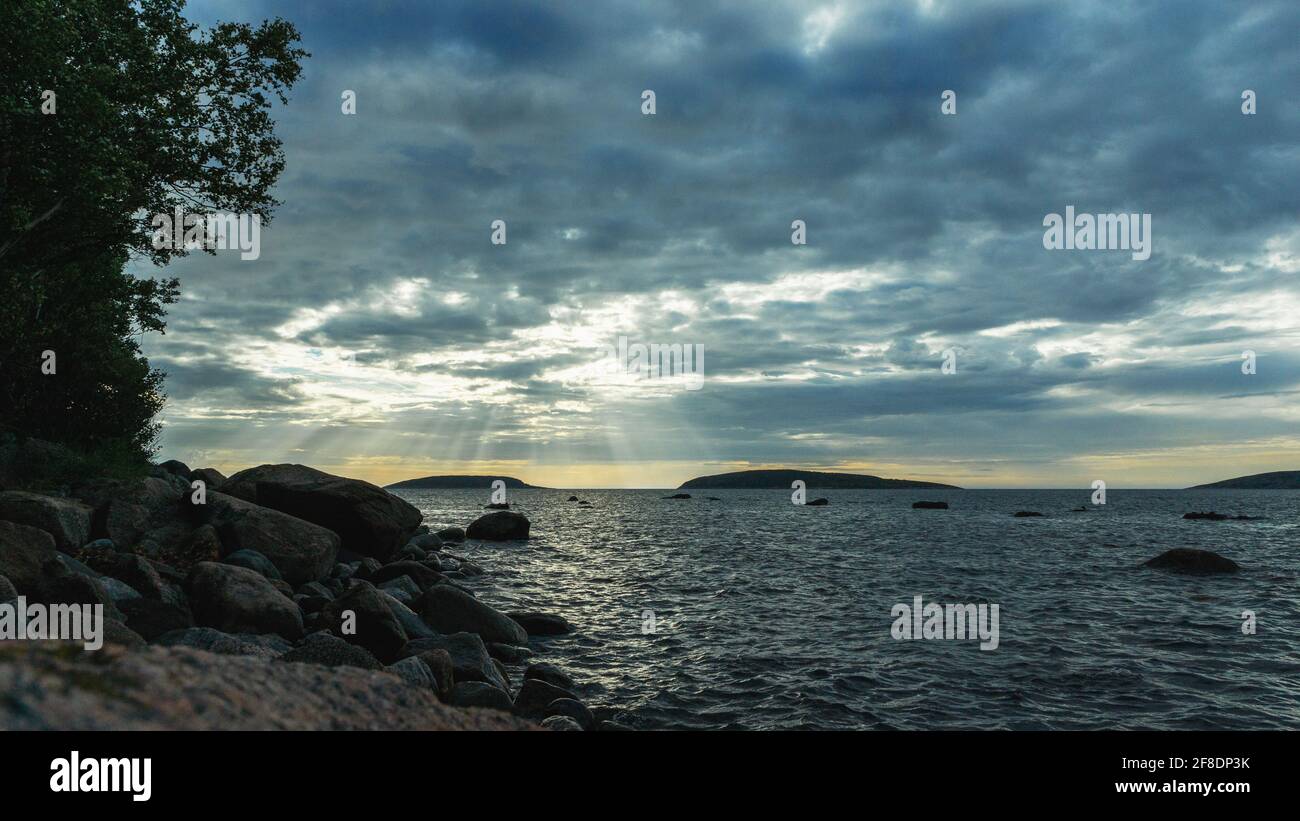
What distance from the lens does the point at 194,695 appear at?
2979 mm

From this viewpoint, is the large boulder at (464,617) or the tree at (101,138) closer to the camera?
the tree at (101,138)

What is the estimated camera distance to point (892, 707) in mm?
12719

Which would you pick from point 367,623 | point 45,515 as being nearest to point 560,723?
point 367,623

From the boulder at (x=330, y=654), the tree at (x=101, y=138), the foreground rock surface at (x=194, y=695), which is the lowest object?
the boulder at (x=330, y=654)

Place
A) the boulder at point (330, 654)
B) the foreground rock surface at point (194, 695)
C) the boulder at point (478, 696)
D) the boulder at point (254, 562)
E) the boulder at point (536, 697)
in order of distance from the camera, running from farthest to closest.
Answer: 1. the boulder at point (254, 562)
2. the boulder at point (536, 697)
3. the boulder at point (478, 696)
4. the boulder at point (330, 654)
5. the foreground rock surface at point (194, 695)

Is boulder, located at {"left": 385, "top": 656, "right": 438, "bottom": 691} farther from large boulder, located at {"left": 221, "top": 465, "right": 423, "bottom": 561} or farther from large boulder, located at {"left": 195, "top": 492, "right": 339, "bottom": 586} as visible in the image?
large boulder, located at {"left": 221, "top": 465, "right": 423, "bottom": 561}

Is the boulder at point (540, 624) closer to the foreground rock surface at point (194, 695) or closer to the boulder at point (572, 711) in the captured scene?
the boulder at point (572, 711)

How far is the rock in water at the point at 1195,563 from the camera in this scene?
3209 cm

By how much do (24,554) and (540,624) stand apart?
37.1 ft

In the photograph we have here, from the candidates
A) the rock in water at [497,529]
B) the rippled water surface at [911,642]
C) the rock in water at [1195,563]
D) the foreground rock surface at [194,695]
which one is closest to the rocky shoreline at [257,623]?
the foreground rock surface at [194,695]

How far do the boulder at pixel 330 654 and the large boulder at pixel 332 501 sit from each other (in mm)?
14177

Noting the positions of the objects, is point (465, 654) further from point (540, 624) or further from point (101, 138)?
point (101, 138)

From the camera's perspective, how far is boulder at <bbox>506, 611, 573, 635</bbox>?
63.3 feet
